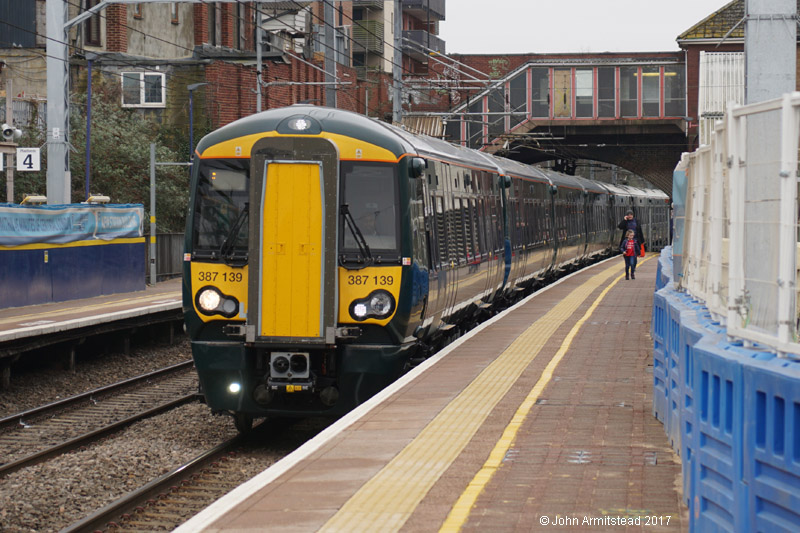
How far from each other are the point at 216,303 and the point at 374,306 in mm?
1519

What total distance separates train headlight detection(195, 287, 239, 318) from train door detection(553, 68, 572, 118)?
43.0 m

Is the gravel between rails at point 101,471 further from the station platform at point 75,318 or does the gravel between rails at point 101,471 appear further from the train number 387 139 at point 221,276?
the station platform at point 75,318

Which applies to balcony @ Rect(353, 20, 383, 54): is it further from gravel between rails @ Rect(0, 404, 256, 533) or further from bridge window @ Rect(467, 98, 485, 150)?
gravel between rails @ Rect(0, 404, 256, 533)

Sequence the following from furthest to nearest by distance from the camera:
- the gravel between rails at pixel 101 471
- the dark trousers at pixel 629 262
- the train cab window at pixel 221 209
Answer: the dark trousers at pixel 629 262 < the train cab window at pixel 221 209 < the gravel between rails at pixel 101 471

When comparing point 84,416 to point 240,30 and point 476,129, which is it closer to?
point 240,30

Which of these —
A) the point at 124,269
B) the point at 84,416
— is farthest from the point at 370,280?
the point at 124,269

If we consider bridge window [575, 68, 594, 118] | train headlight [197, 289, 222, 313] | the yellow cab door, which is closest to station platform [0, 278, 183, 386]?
train headlight [197, 289, 222, 313]

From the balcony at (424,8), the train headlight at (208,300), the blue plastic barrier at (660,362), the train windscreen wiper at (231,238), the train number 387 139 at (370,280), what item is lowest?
the blue plastic barrier at (660,362)

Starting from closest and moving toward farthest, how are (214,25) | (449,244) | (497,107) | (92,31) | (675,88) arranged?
(449,244)
(92,31)
(214,25)
(675,88)
(497,107)

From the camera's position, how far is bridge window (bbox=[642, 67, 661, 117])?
5269 centimetres

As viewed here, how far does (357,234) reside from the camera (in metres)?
11.5

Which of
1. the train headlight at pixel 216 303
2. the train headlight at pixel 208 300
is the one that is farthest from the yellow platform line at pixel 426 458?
the train headlight at pixel 208 300

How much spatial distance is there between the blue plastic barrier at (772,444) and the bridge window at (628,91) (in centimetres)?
4942

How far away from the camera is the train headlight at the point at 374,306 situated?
11.3 metres
